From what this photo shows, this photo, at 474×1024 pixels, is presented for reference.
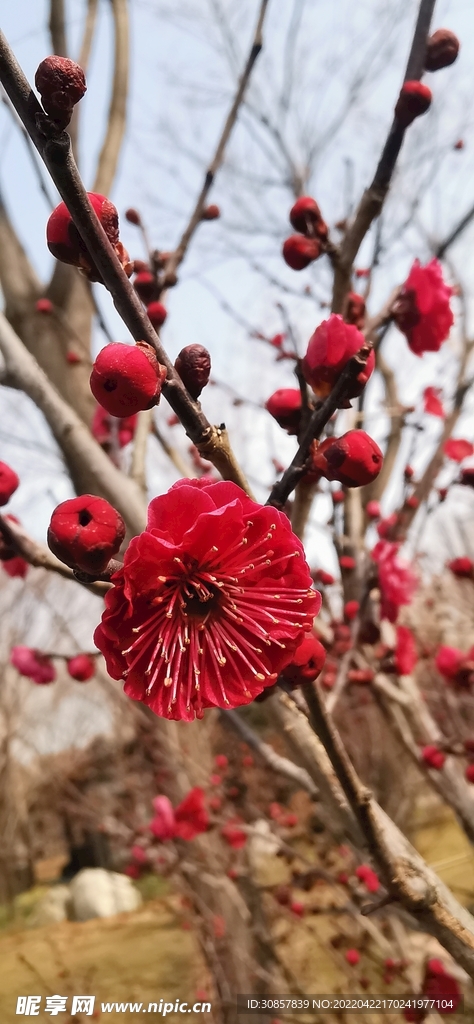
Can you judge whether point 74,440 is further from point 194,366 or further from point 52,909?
point 52,909

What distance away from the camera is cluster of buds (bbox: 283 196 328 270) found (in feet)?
→ 3.03

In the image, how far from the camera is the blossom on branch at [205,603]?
490mm

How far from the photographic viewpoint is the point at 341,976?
3.01 meters

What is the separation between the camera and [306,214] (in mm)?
926

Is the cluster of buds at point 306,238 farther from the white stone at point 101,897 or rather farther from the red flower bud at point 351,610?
the white stone at point 101,897

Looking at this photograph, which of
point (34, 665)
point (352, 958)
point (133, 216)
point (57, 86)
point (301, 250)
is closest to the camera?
point (57, 86)

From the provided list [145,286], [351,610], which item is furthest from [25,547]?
[351,610]

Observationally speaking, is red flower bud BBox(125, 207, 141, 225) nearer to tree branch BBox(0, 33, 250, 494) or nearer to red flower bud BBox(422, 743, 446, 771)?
tree branch BBox(0, 33, 250, 494)

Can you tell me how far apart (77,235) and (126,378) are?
134 millimetres

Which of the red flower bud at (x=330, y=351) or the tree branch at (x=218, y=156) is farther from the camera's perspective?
the tree branch at (x=218, y=156)

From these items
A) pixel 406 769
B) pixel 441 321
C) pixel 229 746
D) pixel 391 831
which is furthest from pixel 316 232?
pixel 229 746

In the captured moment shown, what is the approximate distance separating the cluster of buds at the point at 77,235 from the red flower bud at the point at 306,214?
513mm

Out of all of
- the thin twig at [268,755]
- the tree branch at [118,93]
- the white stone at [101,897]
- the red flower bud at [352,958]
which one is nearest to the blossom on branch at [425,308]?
the thin twig at [268,755]

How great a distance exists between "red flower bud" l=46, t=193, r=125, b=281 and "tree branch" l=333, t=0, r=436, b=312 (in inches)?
20.8
